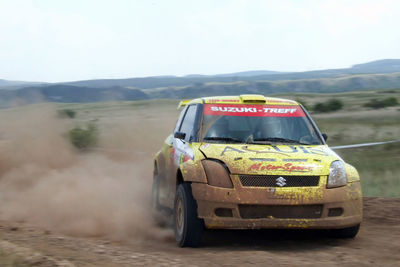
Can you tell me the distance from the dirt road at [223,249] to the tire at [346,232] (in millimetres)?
68

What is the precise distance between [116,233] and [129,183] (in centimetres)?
465

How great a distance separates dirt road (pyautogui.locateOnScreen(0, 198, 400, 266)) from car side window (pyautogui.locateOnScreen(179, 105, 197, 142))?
127cm

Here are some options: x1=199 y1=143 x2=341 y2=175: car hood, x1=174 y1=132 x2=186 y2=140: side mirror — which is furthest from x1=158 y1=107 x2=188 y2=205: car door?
x1=199 y1=143 x2=341 y2=175: car hood

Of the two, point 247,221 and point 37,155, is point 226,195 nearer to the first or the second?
point 247,221

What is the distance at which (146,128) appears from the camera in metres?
19.2

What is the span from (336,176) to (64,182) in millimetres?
7209

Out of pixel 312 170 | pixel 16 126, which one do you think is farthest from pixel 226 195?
pixel 16 126

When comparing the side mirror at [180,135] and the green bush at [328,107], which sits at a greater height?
the side mirror at [180,135]

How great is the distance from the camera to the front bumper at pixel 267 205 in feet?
21.0

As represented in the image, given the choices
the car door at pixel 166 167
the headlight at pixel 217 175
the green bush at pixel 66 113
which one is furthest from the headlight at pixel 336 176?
the green bush at pixel 66 113

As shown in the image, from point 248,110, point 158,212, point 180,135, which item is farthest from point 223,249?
point 158,212

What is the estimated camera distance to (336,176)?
665cm

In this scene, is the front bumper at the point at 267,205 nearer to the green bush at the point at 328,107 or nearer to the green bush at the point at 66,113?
the green bush at the point at 66,113

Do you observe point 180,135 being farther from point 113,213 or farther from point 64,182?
point 64,182
